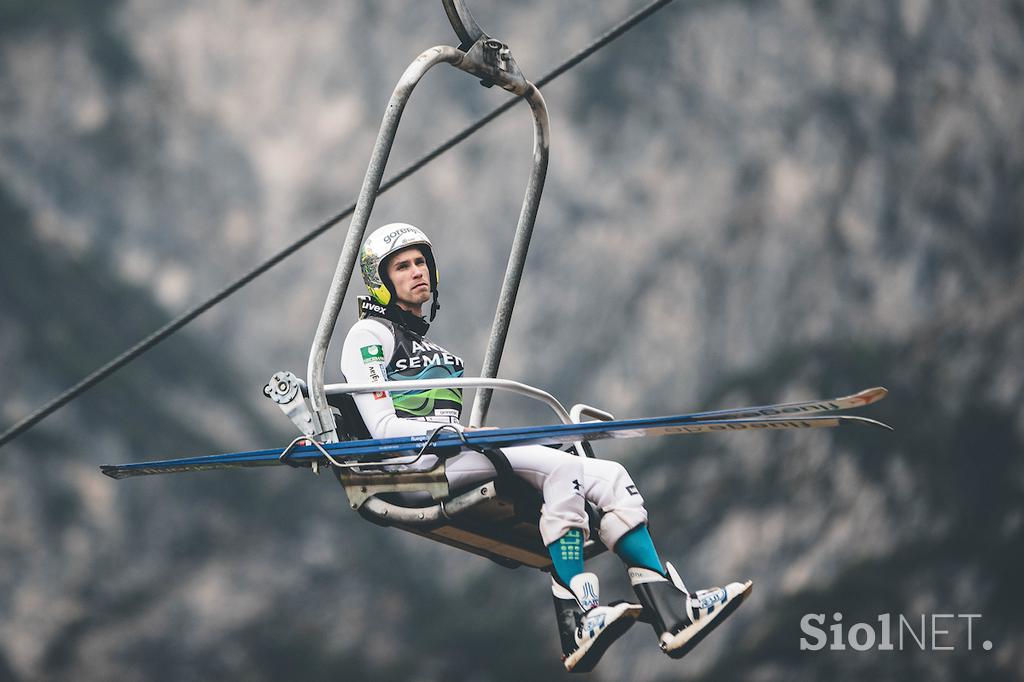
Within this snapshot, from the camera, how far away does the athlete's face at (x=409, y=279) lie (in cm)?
715

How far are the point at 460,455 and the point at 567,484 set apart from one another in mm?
474

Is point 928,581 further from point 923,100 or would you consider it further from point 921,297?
point 923,100

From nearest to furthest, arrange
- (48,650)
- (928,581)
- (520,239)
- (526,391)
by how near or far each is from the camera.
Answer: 1. (526,391)
2. (520,239)
3. (48,650)
4. (928,581)

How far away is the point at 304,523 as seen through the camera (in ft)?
84.3

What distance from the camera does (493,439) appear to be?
604cm

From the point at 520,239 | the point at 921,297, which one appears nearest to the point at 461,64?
the point at 520,239

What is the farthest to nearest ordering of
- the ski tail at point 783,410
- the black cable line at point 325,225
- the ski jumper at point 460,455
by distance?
the black cable line at point 325,225, the ski jumper at point 460,455, the ski tail at point 783,410

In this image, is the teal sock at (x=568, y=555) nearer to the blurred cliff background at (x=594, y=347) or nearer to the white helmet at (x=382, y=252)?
the white helmet at (x=382, y=252)

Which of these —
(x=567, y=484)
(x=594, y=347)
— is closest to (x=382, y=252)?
(x=567, y=484)

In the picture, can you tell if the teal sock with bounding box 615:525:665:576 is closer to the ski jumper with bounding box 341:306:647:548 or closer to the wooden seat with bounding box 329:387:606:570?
the ski jumper with bounding box 341:306:647:548

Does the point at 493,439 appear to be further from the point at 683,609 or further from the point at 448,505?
the point at 683,609

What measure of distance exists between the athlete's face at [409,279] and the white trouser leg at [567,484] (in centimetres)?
96

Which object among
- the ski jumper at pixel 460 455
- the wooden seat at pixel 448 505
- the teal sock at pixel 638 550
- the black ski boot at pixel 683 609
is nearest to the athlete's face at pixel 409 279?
the ski jumper at pixel 460 455

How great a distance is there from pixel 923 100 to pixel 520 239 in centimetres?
1998
